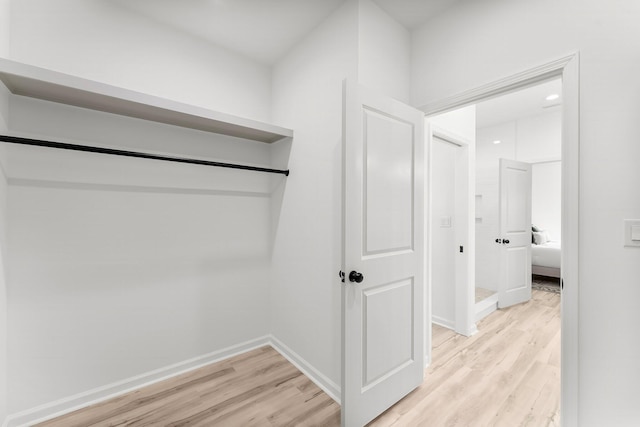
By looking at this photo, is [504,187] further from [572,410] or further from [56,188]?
[56,188]

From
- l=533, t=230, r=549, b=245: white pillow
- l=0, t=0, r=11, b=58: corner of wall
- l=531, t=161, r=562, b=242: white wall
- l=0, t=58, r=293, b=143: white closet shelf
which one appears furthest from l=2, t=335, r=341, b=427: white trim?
l=531, t=161, r=562, b=242: white wall

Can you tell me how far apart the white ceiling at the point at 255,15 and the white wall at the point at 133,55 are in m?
0.12

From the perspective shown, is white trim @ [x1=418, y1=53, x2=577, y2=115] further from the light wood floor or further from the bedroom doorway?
the light wood floor

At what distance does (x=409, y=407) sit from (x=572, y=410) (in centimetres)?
89

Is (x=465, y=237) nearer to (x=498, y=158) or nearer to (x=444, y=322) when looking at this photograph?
(x=444, y=322)

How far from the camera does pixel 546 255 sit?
468cm

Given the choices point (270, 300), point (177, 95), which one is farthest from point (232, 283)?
point (177, 95)

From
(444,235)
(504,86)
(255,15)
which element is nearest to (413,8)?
(504,86)

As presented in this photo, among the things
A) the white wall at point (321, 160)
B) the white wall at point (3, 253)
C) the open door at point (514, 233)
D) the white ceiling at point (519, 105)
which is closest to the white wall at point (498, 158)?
the white ceiling at point (519, 105)

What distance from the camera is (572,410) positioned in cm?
135

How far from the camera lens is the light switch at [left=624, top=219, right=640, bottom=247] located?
4.00ft

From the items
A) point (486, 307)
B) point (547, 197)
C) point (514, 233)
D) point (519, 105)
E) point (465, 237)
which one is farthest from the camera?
point (547, 197)

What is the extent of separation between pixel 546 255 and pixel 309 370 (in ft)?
15.7

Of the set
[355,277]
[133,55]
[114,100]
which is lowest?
[355,277]
